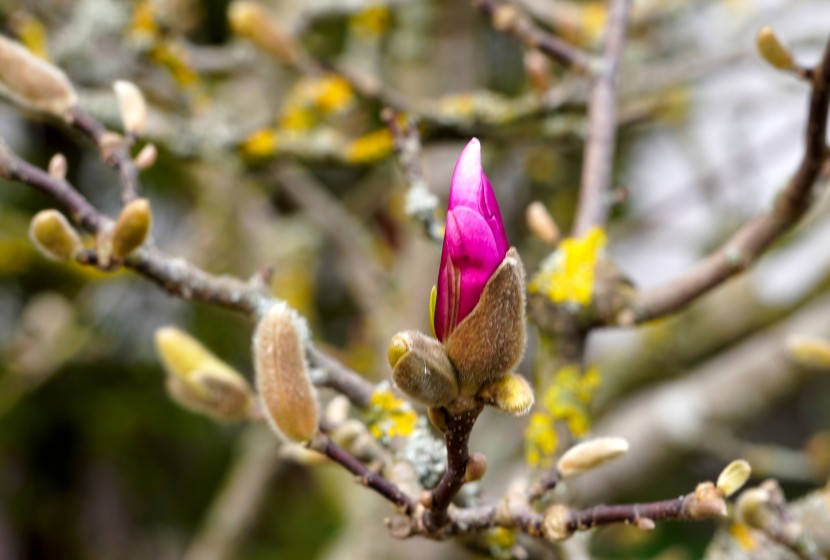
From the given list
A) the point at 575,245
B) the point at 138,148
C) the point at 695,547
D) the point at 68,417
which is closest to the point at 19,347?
the point at 138,148

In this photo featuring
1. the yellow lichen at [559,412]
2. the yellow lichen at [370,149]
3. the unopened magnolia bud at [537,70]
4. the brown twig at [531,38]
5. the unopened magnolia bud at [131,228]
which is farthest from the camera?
the yellow lichen at [370,149]

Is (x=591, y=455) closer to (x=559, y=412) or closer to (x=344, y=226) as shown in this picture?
(x=559, y=412)

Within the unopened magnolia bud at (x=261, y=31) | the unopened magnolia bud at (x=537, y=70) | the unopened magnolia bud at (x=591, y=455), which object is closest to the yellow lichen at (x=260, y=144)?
the unopened magnolia bud at (x=261, y=31)

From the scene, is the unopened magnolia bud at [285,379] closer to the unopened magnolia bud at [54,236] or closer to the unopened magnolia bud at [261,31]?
the unopened magnolia bud at [54,236]

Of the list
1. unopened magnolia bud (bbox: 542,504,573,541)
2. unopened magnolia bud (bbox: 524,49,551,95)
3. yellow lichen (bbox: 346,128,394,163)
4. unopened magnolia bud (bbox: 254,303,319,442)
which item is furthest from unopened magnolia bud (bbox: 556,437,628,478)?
yellow lichen (bbox: 346,128,394,163)

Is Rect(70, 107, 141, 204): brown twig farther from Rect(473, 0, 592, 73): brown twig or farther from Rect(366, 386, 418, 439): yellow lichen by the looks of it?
Rect(473, 0, 592, 73): brown twig

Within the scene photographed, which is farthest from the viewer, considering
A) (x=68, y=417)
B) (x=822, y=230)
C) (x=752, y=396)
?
(x=68, y=417)

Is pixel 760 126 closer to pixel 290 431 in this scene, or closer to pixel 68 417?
pixel 290 431
